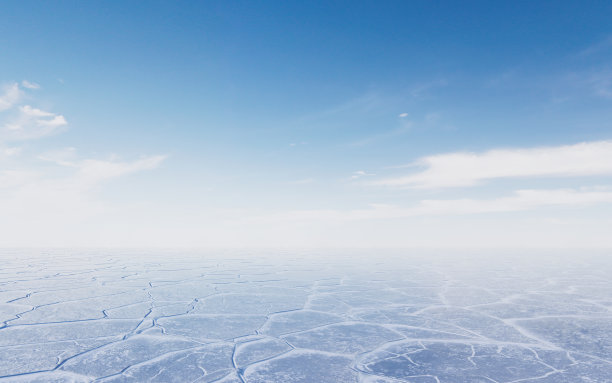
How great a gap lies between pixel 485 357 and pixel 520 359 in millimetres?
368

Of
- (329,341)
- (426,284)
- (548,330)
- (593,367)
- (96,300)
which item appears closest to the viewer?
(593,367)

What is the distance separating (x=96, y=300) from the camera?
7543 millimetres

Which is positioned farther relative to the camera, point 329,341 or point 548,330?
A: point 548,330

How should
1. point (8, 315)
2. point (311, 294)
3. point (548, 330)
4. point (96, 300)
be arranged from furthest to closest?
point (311, 294), point (96, 300), point (8, 315), point (548, 330)

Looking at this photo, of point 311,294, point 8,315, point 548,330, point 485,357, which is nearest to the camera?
point 485,357

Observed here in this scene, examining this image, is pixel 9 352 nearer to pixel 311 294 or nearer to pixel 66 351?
pixel 66 351

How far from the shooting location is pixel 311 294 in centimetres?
848

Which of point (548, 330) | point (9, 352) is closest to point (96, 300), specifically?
point (9, 352)

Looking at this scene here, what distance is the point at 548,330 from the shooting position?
5191mm

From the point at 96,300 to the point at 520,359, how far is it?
7943mm

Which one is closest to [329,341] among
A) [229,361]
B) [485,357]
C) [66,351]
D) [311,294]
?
[229,361]

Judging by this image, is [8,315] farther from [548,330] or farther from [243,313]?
[548,330]

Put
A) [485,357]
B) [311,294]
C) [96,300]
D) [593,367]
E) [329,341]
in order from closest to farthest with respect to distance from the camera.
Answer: [593,367], [485,357], [329,341], [96,300], [311,294]

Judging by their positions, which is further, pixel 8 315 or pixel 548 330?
pixel 8 315
